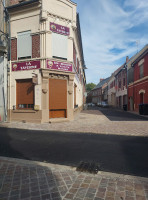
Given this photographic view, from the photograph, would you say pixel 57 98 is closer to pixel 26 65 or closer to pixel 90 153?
pixel 26 65

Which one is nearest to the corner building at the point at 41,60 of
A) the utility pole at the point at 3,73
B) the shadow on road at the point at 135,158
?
the utility pole at the point at 3,73

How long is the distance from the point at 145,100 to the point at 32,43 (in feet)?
47.2

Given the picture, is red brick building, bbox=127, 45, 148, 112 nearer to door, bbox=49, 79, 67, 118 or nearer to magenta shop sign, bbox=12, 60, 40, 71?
door, bbox=49, 79, 67, 118

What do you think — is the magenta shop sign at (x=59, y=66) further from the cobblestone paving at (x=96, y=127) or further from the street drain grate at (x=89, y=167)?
the street drain grate at (x=89, y=167)

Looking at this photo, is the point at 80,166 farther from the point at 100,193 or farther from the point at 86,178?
the point at 100,193

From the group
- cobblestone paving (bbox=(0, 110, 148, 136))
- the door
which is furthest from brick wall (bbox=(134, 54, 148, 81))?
the door

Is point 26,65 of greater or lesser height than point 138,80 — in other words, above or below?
below

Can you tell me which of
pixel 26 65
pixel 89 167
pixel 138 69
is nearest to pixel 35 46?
pixel 26 65

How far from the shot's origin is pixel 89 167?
309 cm

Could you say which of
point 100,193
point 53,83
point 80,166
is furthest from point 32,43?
point 100,193

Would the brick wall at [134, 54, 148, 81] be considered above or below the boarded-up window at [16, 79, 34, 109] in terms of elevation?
above

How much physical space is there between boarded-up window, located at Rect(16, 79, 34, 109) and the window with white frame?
2.07 metres

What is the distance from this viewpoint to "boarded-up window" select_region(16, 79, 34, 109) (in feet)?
32.5

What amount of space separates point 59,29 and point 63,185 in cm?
1037
